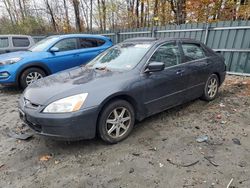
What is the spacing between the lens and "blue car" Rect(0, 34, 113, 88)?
237 inches

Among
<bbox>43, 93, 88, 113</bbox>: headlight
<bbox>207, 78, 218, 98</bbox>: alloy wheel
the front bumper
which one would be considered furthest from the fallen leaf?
<bbox>207, 78, 218, 98</bbox>: alloy wheel

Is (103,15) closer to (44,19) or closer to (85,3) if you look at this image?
(85,3)

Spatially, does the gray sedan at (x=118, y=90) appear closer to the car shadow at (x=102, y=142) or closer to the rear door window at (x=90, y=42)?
the car shadow at (x=102, y=142)

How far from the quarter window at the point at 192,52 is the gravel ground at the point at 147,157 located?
1.19m

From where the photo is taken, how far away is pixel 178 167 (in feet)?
8.98

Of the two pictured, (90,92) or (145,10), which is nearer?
(90,92)

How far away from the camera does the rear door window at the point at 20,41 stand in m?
9.21

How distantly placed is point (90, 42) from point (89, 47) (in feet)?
0.70

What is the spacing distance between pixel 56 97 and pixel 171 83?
2.05m

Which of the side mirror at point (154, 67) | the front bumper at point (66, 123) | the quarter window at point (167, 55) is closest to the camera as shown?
the front bumper at point (66, 123)

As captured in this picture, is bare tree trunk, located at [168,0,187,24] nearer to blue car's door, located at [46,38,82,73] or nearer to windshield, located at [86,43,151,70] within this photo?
blue car's door, located at [46,38,82,73]

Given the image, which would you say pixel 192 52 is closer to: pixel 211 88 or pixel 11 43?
pixel 211 88

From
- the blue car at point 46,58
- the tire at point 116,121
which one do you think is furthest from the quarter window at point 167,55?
the blue car at point 46,58

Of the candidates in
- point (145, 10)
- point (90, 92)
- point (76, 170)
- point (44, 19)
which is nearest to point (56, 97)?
point (90, 92)
